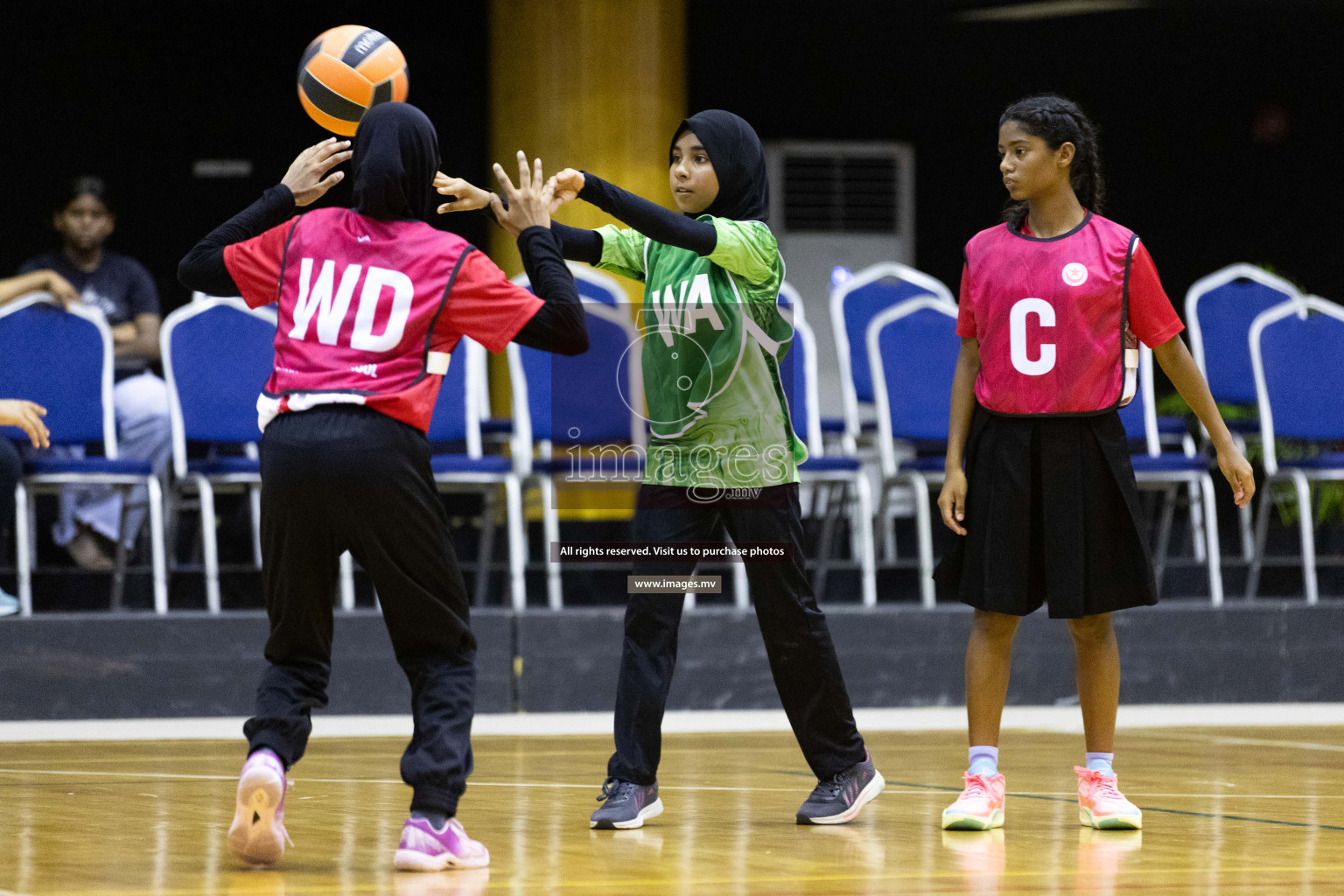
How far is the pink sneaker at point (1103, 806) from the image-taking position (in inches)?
132

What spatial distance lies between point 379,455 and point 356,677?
2808 mm

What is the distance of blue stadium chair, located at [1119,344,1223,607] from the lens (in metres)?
6.00

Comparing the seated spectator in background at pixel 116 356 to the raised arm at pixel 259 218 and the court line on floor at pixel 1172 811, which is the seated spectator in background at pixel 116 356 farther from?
the court line on floor at pixel 1172 811

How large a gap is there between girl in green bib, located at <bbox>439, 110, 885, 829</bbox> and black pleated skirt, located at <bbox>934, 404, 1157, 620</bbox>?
1.26ft

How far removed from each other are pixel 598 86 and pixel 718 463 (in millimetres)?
5062

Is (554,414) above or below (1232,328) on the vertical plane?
below

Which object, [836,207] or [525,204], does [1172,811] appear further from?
[836,207]

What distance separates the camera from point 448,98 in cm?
1011

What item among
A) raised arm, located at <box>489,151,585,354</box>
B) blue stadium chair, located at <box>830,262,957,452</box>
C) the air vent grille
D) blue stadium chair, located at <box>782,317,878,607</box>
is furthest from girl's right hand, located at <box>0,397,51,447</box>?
the air vent grille

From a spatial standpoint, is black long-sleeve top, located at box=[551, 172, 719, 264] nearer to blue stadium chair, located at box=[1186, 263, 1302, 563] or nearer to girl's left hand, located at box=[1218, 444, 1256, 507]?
girl's left hand, located at box=[1218, 444, 1256, 507]

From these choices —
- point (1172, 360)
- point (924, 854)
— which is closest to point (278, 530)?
point (924, 854)

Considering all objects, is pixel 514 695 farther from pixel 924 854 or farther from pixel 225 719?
pixel 924 854

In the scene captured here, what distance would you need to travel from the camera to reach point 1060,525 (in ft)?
11.3

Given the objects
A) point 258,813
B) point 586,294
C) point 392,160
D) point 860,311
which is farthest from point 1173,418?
point 258,813
